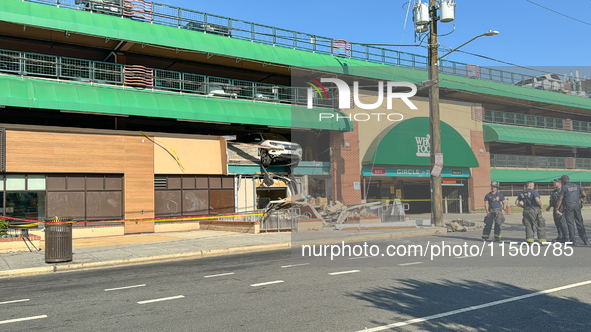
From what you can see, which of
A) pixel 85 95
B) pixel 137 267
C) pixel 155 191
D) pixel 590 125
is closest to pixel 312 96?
pixel 155 191

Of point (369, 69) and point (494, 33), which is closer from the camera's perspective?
point (494, 33)

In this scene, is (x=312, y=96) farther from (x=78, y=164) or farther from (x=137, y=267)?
(x=137, y=267)

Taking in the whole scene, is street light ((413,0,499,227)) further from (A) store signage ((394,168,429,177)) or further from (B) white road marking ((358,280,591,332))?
(B) white road marking ((358,280,591,332))

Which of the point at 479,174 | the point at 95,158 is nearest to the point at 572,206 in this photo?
the point at 95,158

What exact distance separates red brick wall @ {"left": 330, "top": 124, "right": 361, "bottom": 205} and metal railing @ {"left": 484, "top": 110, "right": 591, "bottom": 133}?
47.6 ft

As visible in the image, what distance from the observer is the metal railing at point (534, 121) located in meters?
39.0

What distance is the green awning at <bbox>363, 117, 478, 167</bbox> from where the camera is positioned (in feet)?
100.0

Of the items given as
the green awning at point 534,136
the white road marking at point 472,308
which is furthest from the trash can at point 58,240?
the green awning at point 534,136

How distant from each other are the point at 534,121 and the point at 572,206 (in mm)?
31912

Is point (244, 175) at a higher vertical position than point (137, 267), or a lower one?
higher

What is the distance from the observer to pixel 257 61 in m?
27.4

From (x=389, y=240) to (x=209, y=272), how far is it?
8300 mm

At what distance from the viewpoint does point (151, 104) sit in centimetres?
2302

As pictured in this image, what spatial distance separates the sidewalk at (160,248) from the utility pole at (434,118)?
1.20 m
